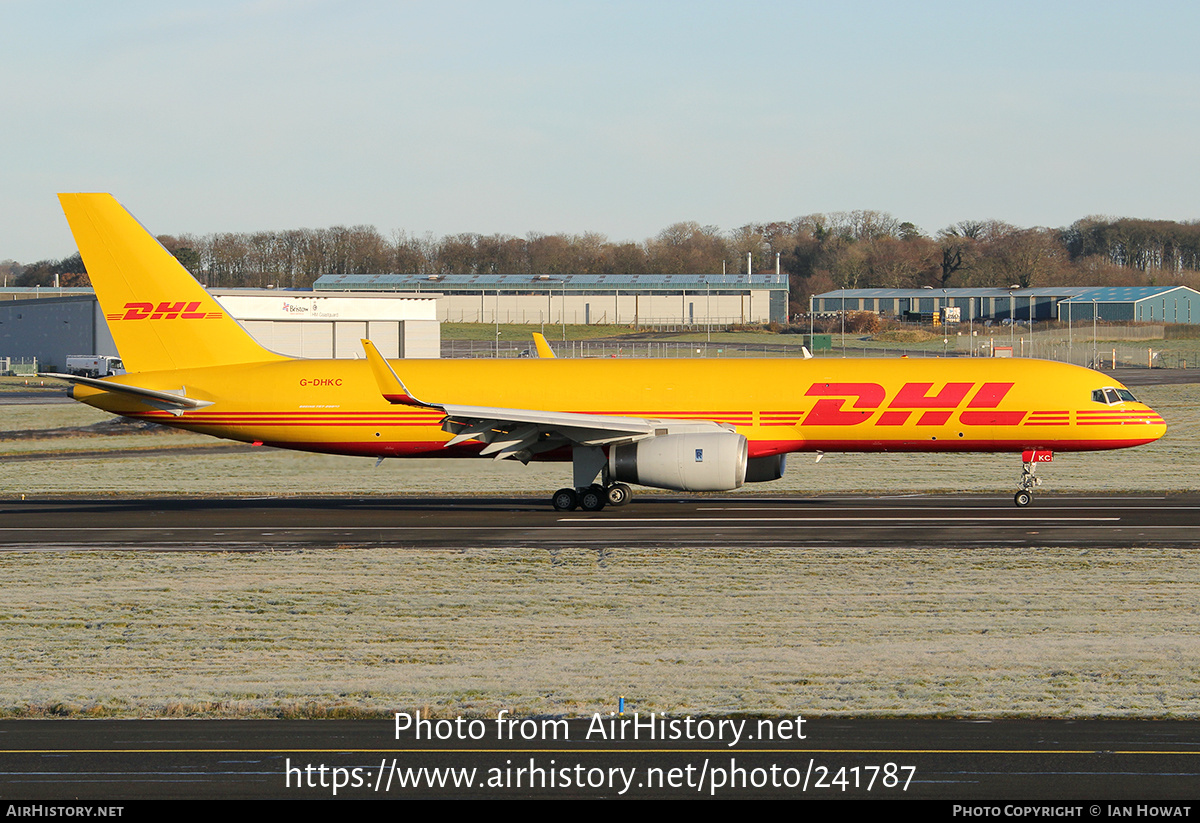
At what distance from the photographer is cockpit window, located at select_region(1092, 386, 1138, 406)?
3491 centimetres

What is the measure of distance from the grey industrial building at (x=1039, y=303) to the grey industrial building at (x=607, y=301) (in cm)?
A: 1509

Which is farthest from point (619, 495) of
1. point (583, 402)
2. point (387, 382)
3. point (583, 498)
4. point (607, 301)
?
point (607, 301)

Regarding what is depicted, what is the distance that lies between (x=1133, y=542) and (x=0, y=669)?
23.2m

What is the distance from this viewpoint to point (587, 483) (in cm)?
3488

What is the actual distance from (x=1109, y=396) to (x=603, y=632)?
2229 centimetres

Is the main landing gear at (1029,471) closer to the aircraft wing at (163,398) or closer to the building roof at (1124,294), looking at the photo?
the aircraft wing at (163,398)

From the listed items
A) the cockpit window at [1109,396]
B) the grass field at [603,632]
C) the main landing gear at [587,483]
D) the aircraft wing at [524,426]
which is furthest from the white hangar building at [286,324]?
the grass field at [603,632]

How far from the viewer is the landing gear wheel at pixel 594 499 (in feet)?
113

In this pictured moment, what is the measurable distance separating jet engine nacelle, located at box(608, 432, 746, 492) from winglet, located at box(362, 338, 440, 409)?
586cm

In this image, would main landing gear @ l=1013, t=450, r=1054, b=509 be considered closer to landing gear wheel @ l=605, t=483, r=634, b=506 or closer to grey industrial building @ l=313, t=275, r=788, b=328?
landing gear wheel @ l=605, t=483, r=634, b=506

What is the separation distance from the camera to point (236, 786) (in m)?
11.4

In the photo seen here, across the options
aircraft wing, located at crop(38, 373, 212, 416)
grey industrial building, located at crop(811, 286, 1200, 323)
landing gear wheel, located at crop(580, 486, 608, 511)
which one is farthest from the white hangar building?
grey industrial building, located at crop(811, 286, 1200, 323)

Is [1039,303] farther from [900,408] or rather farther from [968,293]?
[900,408]

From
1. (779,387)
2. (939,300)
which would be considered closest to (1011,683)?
(779,387)
